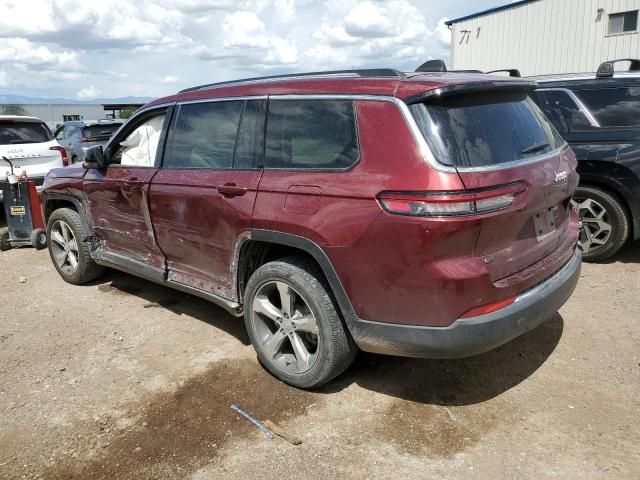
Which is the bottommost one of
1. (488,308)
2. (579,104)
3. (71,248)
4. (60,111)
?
(71,248)

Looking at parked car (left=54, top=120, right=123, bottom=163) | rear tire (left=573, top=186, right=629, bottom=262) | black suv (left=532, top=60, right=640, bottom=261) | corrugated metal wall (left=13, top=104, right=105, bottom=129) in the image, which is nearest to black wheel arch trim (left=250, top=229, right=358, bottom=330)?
rear tire (left=573, top=186, right=629, bottom=262)

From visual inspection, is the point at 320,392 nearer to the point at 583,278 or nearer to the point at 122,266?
the point at 122,266

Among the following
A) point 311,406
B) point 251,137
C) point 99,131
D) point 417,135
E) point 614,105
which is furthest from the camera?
point 99,131

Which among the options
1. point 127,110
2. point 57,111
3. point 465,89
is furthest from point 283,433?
point 57,111

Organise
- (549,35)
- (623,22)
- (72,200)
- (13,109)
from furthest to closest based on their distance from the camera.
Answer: (13,109)
(549,35)
(623,22)
(72,200)

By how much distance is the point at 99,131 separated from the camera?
45.8 feet

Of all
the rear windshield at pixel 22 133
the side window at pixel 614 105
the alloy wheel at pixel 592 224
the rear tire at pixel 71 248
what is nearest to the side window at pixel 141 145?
the rear tire at pixel 71 248

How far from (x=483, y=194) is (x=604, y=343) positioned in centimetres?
202

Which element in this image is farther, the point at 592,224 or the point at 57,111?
the point at 57,111

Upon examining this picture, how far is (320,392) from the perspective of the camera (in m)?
3.42

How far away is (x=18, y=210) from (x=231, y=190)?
196 inches

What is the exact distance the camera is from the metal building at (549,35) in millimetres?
17500

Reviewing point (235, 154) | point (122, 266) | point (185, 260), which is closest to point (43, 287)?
point (122, 266)

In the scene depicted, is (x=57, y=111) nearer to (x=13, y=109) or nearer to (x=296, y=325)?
(x=13, y=109)
